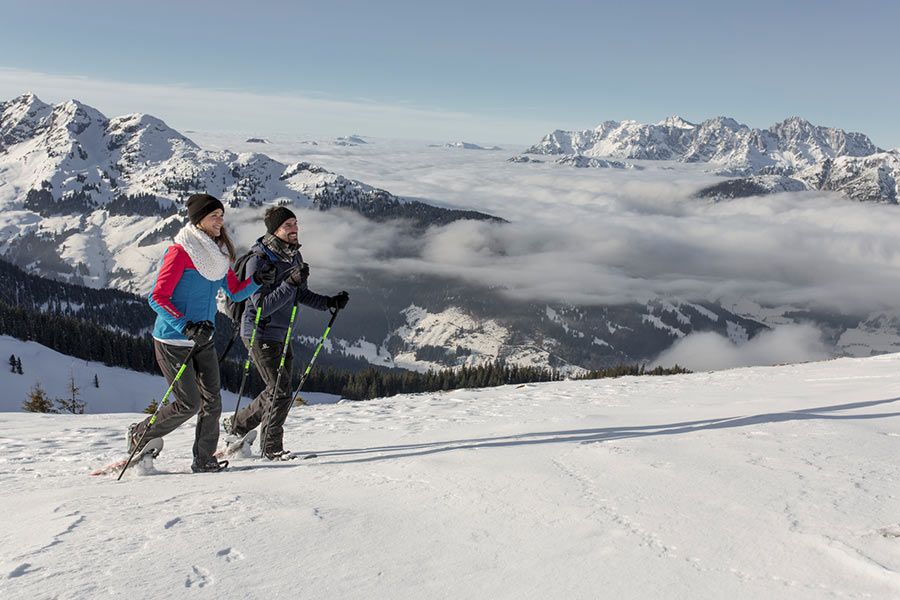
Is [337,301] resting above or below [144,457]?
above

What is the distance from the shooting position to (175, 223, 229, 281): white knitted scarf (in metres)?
6.49

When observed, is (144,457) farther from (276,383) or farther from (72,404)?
(72,404)

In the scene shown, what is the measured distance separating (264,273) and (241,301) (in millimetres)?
682

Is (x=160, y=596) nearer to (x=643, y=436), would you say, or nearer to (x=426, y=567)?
(x=426, y=567)

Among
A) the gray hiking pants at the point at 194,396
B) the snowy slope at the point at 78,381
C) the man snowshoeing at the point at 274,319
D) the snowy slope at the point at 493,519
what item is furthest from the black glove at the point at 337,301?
the snowy slope at the point at 78,381

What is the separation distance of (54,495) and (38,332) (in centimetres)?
12630

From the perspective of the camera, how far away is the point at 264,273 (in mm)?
7570

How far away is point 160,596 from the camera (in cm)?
306

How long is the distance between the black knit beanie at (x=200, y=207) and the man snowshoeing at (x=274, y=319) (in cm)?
108

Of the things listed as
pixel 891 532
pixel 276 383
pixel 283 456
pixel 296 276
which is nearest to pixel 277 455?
pixel 283 456

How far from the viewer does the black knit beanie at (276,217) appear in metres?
7.97

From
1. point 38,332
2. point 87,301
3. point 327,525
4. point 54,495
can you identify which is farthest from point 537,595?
point 87,301

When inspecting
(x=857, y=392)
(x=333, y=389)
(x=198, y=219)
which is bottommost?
(x=333, y=389)

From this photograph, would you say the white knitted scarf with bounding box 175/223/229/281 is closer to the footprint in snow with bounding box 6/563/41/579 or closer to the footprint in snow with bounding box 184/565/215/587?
the footprint in snow with bounding box 6/563/41/579
